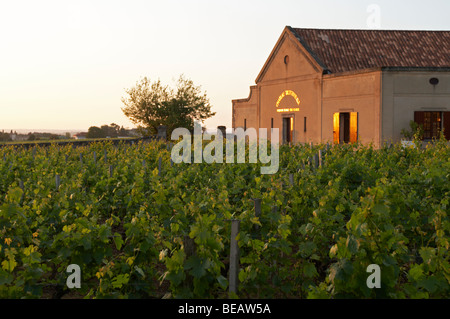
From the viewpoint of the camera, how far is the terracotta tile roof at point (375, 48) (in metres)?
26.4

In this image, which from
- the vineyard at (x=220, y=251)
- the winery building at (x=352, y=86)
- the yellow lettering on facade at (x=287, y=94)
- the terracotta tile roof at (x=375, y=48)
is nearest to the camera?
the vineyard at (x=220, y=251)

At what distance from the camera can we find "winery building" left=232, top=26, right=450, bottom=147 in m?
22.8

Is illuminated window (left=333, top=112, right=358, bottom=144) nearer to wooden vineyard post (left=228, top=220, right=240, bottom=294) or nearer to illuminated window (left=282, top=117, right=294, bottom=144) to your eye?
illuminated window (left=282, top=117, right=294, bottom=144)

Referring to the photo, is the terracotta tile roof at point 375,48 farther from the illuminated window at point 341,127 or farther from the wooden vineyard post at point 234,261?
the wooden vineyard post at point 234,261

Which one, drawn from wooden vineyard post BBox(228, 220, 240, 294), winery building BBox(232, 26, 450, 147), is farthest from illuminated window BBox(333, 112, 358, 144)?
wooden vineyard post BBox(228, 220, 240, 294)

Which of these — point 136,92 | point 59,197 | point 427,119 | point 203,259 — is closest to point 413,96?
A: point 427,119

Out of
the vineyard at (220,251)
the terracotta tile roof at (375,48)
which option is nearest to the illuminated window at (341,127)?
the terracotta tile roof at (375,48)

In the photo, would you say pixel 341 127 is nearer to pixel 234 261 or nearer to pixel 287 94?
pixel 287 94

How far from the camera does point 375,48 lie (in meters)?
27.5
